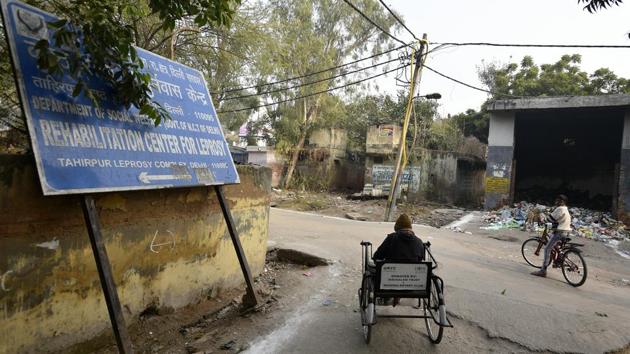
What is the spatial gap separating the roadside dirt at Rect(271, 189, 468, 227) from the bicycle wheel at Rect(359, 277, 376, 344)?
1128cm

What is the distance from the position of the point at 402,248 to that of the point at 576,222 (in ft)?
43.2

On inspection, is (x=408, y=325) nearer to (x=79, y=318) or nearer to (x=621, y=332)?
(x=621, y=332)

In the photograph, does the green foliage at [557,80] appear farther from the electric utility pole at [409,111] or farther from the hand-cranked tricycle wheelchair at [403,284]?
the hand-cranked tricycle wheelchair at [403,284]

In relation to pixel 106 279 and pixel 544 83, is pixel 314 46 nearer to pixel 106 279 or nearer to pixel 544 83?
pixel 544 83

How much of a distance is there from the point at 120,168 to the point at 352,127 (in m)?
24.5

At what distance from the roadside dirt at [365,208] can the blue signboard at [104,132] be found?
1154 cm

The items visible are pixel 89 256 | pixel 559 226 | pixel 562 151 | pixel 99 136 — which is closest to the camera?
pixel 99 136

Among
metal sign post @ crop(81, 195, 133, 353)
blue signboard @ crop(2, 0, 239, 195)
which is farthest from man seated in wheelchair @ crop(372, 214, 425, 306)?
metal sign post @ crop(81, 195, 133, 353)

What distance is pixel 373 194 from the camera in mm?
21438

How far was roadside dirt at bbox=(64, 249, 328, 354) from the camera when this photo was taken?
148 inches

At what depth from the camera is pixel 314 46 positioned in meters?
24.5

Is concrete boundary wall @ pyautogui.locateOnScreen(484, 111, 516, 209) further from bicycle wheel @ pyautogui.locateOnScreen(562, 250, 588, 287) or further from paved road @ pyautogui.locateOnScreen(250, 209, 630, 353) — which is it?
bicycle wheel @ pyautogui.locateOnScreen(562, 250, 588, 287)

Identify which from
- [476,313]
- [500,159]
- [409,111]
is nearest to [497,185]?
[500,159]

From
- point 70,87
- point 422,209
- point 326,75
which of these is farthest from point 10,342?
point 326,75
